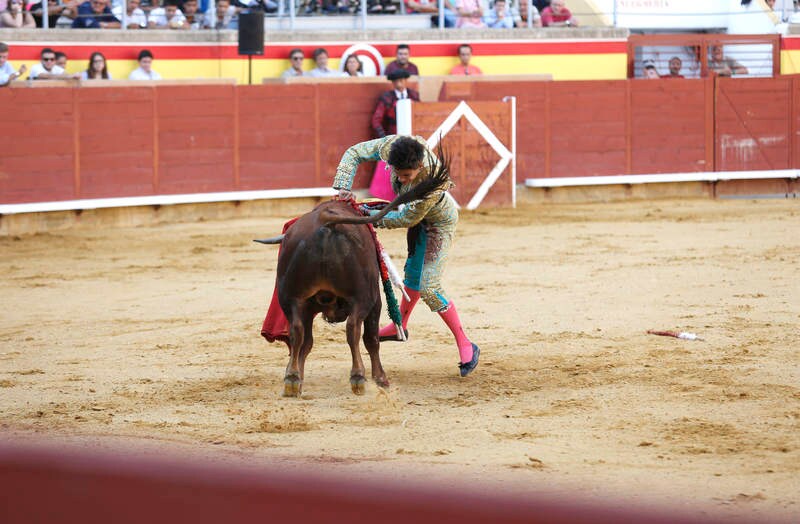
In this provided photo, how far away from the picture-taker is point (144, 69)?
38.1ft

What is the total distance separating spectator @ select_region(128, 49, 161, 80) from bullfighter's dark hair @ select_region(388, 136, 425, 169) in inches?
304

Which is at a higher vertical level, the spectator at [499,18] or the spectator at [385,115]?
the spectator at [499,18]

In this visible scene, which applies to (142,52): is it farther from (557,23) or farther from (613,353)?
(613,353)

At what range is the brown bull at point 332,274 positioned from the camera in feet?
13.5

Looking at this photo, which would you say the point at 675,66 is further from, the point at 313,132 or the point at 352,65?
the point at 313,132

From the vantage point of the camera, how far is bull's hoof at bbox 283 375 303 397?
429 centimetres

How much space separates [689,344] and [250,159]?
685cm

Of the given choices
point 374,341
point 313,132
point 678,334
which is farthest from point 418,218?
point 313,132

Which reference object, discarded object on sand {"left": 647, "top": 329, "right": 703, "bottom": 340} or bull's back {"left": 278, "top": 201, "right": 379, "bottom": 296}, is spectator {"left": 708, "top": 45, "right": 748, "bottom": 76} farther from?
bull's back {"left": 278, "top": 201, "right": 379, "bottom": 296}

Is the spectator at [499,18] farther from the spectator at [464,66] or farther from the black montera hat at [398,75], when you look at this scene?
the black montera hat at [398,75]

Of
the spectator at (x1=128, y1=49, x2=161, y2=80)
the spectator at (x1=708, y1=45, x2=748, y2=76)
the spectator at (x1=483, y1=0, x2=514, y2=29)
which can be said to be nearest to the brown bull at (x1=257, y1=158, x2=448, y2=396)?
the spectator at (x1=128, y1=49, x2=161, y2=80)

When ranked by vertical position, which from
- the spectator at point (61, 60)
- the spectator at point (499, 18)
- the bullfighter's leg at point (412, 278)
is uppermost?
the spectator at point (499, 18)

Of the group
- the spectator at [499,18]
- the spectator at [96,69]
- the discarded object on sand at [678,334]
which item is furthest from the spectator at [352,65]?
the discarded object on sand at [678,334]

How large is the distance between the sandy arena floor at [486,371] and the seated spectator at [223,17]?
13.8 feet
